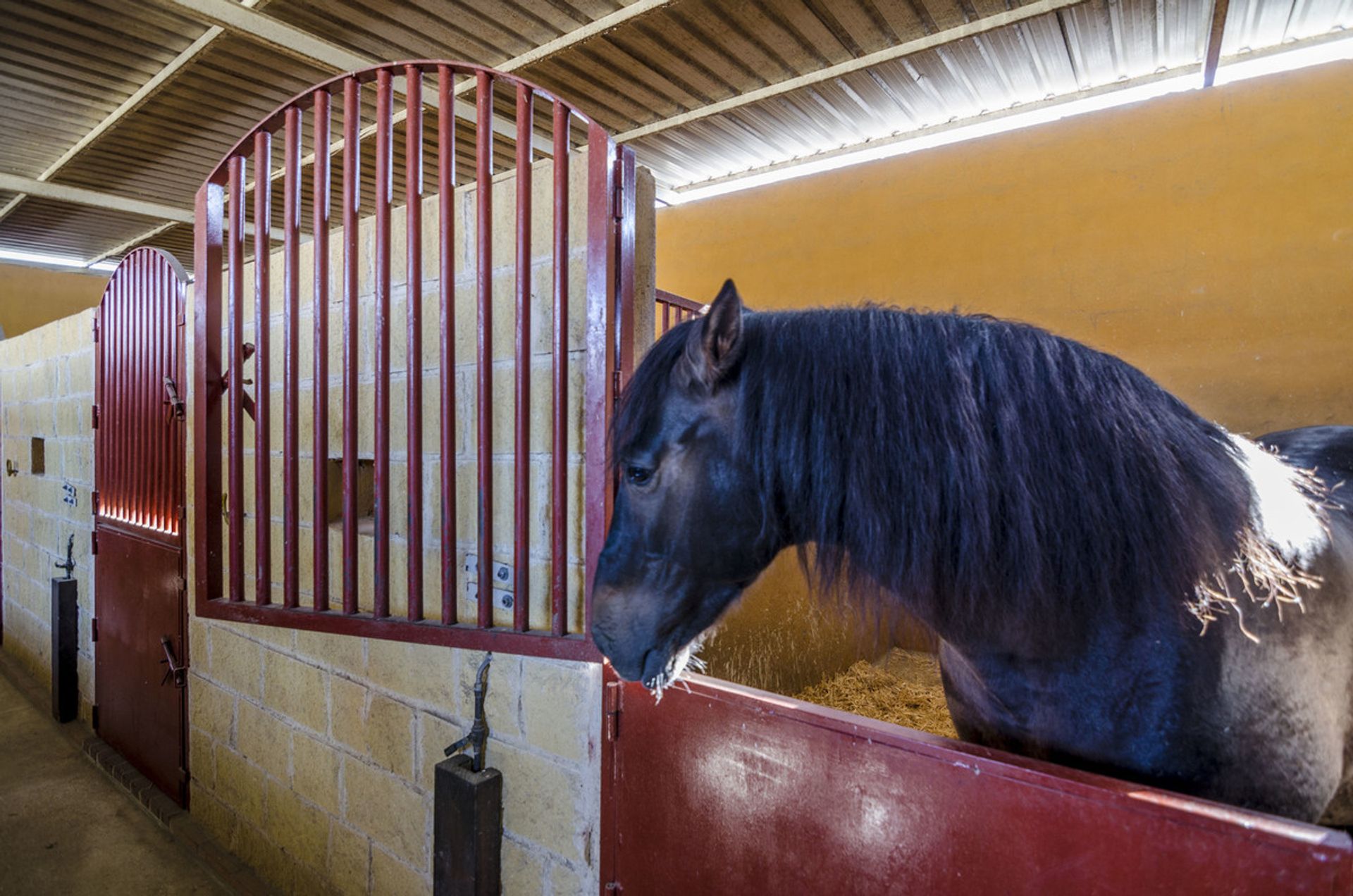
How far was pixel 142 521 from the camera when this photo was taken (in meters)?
2.74

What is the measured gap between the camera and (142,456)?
8.91ft

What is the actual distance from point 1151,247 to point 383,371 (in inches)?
143

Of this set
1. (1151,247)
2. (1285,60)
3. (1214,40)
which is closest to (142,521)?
(1151,247)

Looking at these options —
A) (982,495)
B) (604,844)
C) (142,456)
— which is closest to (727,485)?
(982,495)

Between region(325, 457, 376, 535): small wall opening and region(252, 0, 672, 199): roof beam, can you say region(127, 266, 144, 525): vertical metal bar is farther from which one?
region(325, 457, 376, 535): small wall opening

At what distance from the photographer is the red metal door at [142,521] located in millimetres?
2496

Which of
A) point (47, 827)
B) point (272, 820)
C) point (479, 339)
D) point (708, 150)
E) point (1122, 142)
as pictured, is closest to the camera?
point (479, 339)

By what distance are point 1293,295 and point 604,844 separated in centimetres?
370

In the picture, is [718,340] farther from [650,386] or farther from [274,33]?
[274,33]

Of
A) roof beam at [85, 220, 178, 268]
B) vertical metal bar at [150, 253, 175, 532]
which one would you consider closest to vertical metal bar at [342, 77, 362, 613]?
vertical metal bar at [150, 253, 175, 532]

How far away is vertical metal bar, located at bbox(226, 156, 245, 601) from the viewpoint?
5.00ft

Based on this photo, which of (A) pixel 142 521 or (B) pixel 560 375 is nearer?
(B) pixel 560 375

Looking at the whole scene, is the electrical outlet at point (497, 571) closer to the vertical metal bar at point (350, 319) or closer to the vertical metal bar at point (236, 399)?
the vertical metal bar at point (350, 319)

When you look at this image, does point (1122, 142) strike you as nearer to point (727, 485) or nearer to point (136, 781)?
point (727, 485)
